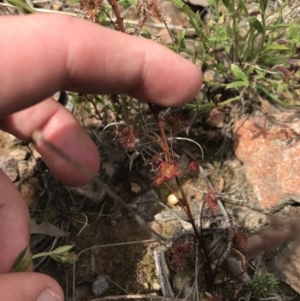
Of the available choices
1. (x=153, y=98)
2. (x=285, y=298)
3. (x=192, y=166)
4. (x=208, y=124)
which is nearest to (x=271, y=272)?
(x=285, y=298)

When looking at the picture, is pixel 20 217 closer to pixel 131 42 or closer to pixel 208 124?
pixel 131 42

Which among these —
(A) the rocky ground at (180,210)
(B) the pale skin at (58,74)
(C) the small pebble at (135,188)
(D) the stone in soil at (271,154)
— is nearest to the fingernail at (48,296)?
(B) the pale skin at (58,74)

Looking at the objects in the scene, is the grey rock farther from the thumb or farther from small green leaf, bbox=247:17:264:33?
small green leaf, bbox=247:17:264:33

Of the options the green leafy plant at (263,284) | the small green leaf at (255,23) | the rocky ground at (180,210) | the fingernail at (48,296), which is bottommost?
the green leafy plant at (263,284)

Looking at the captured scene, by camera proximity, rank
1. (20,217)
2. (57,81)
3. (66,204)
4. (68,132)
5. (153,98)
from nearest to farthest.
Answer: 1. (57,81)
2. (153,98)
3. (20,217)
4. (68,132)
5. (66,204)

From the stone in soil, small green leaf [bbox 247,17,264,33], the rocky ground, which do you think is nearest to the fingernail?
the rocky ground

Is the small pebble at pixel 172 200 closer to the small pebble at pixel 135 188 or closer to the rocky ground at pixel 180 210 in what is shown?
the rocky ground at pixel 180 210

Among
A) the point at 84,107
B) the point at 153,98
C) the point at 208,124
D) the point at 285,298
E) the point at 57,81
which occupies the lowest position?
the point at 285,298

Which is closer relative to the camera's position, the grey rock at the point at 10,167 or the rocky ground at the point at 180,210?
the rocky ground at the point at 180,210
